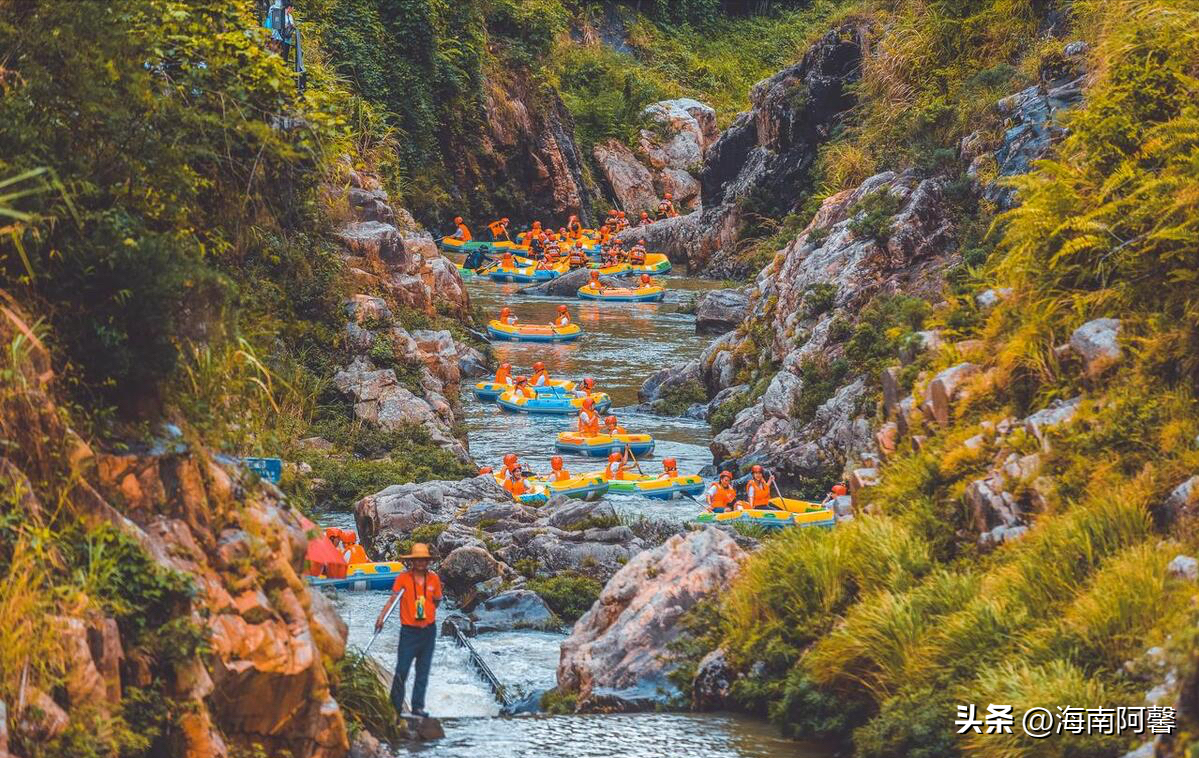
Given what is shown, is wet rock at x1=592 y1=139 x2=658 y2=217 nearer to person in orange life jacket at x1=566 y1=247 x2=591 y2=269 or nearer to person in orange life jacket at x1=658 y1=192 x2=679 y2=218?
person in orange life jacket at x1=658 y1=192 x2=679 y2=218

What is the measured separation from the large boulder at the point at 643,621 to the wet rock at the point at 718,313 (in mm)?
24563

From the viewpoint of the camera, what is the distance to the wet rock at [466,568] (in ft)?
58.6

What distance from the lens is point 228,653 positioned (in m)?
8.34

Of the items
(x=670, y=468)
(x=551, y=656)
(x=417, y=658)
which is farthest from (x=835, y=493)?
(x=417, y=658)

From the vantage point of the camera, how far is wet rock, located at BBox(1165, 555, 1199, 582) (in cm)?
963

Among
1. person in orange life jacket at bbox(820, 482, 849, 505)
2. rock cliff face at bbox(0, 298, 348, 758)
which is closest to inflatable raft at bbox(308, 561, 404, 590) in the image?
person in orange life jacket at bbox(820, 482, 849, 505)

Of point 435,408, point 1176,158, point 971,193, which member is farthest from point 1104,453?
point 435,408

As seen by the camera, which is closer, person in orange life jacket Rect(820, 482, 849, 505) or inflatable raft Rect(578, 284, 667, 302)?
person in orange life jacket Rect(820, 482, 849, 505)

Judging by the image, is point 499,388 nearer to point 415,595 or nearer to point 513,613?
point 513,613

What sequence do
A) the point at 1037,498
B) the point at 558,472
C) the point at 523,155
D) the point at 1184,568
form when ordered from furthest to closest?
the point at 523,155 < the point at 558,472 < the point at 1037,498 < the point at 1184,568

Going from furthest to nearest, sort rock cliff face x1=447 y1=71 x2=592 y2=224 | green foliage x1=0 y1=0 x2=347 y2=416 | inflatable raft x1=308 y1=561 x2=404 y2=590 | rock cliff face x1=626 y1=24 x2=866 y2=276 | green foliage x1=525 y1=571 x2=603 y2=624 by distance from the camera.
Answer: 1. rock cliff face x1=447 y1=71 x2=592 y2=224
2. rock cliff face x1=626 y1=24 x2=866 y2=276
3. inflatable raft x1=308 y1=561 x2=404 y2=590
4. green foliage x1=525 y1=571 x2=603 y2=624
5. green foliage x1=0 y1=0 x2=347 y2=416

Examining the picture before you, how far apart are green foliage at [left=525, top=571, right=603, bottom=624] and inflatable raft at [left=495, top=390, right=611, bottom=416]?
513 inches

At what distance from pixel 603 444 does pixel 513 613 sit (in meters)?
10.3

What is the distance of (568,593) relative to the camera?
685 inches
